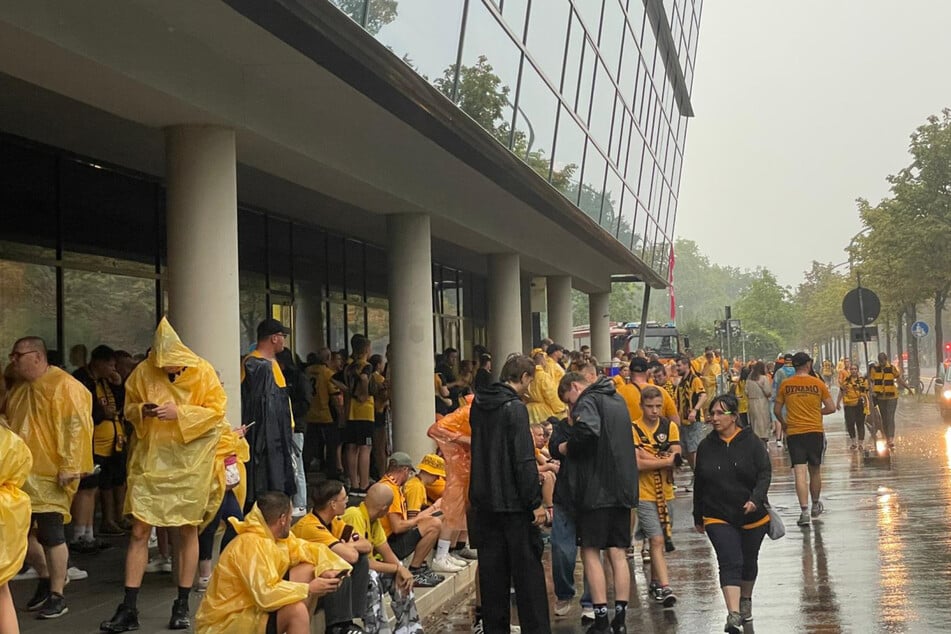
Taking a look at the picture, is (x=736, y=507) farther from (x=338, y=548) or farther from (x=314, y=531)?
(x=314, y=531)

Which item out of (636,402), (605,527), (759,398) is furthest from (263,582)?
(759,398)

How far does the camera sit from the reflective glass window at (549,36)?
55.5 ft

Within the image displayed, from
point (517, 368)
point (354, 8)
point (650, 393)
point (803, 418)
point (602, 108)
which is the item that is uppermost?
point (602, 108)

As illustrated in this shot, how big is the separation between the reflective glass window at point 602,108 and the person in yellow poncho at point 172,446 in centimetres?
1573

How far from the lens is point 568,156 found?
2139 centimetres

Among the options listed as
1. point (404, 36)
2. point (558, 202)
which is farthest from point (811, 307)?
point (404, 36)

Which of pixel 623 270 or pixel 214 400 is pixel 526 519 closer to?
pixel 214 400

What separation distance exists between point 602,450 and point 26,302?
681 centimetres

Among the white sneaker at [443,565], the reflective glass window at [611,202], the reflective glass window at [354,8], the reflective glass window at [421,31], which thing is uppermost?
the reflective glass window at [611,202]

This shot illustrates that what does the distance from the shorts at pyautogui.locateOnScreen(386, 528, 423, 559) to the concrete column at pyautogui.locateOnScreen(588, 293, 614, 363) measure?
26810mm

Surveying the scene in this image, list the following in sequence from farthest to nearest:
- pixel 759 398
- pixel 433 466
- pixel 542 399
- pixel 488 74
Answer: pixel 759 398 < pixel 542 399 < pixel 488 74 < pixel 433 466

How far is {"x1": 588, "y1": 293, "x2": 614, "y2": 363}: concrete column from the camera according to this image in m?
37.2

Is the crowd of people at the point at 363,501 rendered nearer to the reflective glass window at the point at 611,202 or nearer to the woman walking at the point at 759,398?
the woman walking at the point at 759,398

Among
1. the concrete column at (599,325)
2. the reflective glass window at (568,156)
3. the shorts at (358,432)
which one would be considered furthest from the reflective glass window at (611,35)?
the concrete column at (599,325)
